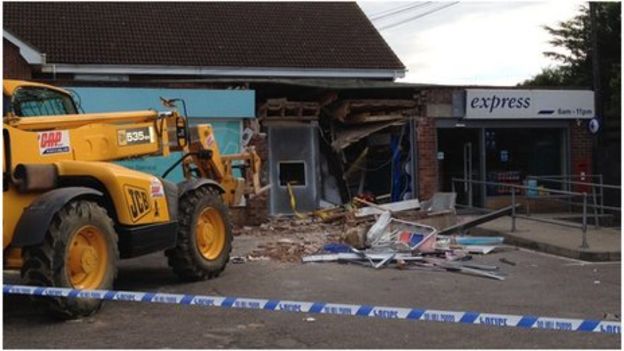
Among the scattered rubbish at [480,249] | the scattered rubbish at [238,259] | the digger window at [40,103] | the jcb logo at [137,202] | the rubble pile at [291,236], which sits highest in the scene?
the digger window at [40,103]

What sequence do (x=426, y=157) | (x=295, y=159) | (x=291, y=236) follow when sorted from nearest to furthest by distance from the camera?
(x=291, y=236) → (x=295, y=159) → (x=426, y=157)

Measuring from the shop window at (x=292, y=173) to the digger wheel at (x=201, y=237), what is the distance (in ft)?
21.0

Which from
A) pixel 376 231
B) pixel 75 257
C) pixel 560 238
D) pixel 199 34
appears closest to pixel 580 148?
pixel 560 238

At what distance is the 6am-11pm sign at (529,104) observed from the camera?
56.4 ft

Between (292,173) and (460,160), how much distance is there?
402cm

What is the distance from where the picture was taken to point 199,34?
78.0 feet

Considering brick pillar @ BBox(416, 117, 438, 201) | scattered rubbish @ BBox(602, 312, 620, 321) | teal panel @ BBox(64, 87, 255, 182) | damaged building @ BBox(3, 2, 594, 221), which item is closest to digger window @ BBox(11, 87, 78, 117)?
damaged building @ BBox(3, 2, 594, 221)

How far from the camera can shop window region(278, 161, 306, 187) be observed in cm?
1661

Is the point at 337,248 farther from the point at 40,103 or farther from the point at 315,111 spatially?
the point at 315,111

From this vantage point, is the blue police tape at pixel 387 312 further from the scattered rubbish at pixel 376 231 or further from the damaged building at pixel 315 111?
the damaged building at pixel 315 111

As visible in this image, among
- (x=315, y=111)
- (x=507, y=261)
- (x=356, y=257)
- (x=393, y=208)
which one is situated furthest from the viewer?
(x=315, y=111)

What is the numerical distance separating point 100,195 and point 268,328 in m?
2.21

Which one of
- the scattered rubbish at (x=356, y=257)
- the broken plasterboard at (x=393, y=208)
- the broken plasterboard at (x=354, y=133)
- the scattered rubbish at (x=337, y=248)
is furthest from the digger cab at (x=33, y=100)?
the broken plasterboard at (x=354, y=133)

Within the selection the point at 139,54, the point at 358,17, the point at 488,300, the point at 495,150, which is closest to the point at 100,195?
the point at 488,300
